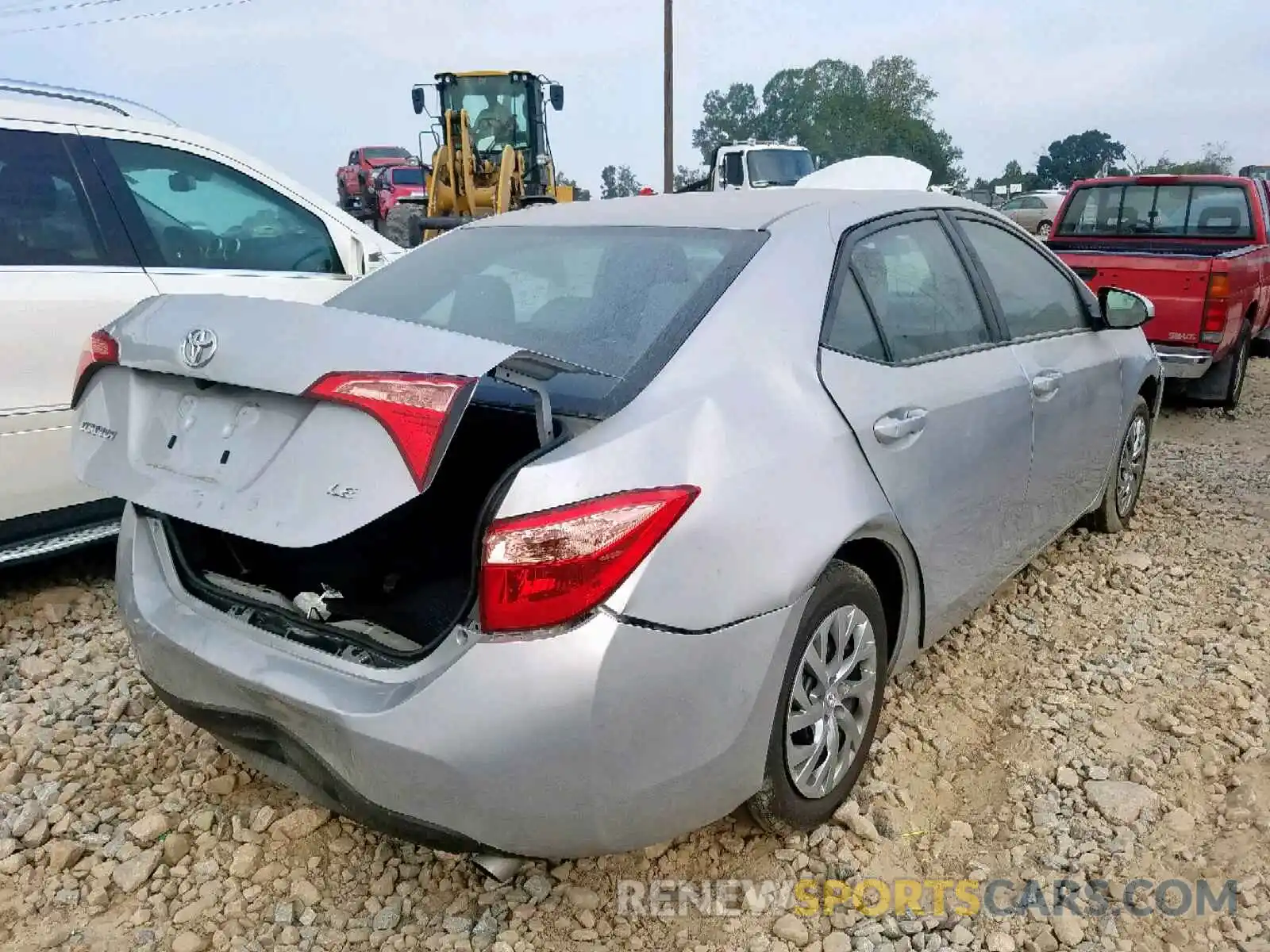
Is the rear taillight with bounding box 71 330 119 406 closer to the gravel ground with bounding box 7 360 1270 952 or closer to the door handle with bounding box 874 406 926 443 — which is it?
the gravel ground with bounding box 7 360 1270 952

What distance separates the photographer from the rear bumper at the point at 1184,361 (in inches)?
255

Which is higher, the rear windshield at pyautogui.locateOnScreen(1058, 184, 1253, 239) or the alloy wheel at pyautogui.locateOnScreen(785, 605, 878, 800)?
the rear windshield at pyautogui.locateOnScreen(1058, 184, 1253, 239)

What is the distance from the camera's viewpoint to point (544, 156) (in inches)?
603

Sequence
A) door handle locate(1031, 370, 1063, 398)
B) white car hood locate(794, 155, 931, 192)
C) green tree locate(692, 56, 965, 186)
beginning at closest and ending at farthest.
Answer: door handle locate(1031, 370, 1063, 398), white car hood locate(794, 155, 931, 192), green tree locate(692, 56, 965, 186)

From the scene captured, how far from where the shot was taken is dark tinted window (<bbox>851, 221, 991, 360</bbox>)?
264 cm

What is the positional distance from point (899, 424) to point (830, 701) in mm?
682

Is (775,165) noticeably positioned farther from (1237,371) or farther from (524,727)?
(524,727)

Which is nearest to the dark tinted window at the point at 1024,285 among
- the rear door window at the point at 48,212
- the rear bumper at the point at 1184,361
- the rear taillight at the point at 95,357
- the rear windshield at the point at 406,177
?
the rear taillight at the point at 95,357

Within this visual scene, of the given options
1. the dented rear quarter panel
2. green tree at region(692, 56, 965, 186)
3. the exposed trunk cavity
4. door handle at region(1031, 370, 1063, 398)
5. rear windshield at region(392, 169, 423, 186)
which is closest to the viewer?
the dented rear quarter panel

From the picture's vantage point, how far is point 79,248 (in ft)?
11.8

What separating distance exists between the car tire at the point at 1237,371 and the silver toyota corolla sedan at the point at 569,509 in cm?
527

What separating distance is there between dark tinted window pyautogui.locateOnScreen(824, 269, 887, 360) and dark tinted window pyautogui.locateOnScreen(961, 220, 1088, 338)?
89 centimetres

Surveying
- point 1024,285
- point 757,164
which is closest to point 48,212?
point 1024,285

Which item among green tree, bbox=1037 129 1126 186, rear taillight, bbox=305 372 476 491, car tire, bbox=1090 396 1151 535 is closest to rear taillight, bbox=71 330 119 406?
rear taillight, bbox=305 372 476 491
